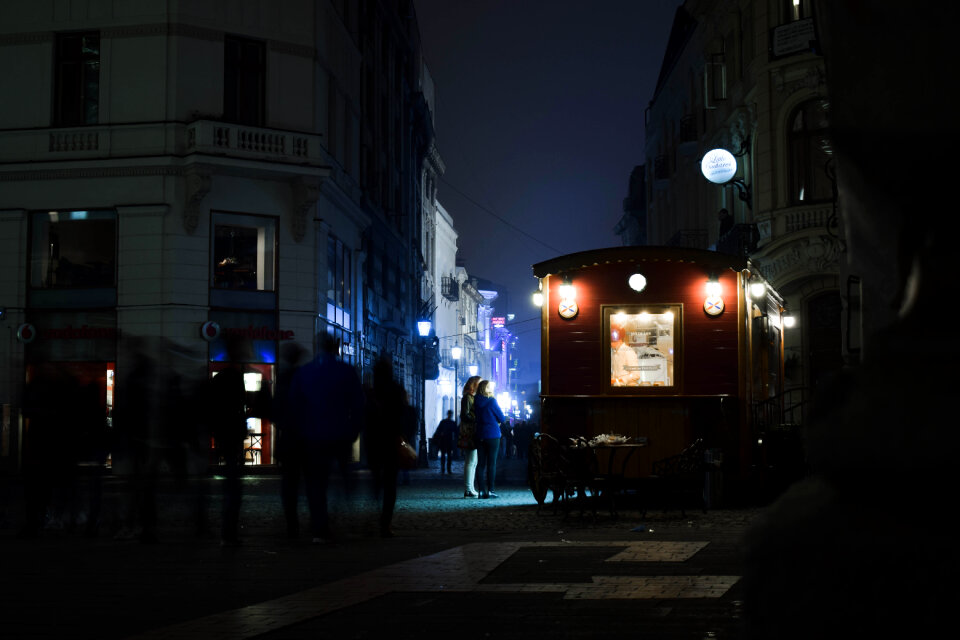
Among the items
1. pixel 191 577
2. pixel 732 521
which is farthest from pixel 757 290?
pixel 191 577

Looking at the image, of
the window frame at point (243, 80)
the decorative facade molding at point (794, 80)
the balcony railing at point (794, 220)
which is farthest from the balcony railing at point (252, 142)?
the decorative facade molding at point (794, 80)

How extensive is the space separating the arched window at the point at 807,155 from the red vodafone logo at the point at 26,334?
62.3 feet

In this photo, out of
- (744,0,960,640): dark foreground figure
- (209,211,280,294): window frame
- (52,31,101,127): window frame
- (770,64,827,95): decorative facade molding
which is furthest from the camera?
(52,31,101,127): window frame

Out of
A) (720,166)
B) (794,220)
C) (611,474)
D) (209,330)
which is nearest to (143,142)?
(209,330)

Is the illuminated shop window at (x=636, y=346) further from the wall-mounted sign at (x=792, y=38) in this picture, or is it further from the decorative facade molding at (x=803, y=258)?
the wall-mounted sign at (x=792, y=38)

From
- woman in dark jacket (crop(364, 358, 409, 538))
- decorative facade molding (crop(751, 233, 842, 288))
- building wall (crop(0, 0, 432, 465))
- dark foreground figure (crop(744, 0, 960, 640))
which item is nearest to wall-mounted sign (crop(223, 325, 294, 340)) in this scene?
building wall (crop(0, 0, 432, 465))

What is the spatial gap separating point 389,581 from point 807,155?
75.5ft

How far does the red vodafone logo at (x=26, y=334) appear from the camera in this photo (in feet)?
95.9

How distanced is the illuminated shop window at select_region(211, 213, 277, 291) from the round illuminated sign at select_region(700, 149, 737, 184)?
1144cm

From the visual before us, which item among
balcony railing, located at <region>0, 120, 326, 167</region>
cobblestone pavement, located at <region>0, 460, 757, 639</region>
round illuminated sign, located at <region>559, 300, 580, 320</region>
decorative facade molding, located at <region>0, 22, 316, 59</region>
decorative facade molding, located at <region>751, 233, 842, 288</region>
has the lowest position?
cobblestone pavement, located at <region>0, 460, 757, 639</region>

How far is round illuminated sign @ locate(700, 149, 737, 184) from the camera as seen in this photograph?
30.1 metres

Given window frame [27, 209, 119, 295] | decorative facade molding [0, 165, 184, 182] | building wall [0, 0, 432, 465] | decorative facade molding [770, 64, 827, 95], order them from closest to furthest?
1. decorative facade molding [770, 64, 827, 95]
2. building wall [0, 0, 432, 465]
3. decorative facade molding [0, 165, 184, 182]
4. window frame [27, 209, 119, 295]

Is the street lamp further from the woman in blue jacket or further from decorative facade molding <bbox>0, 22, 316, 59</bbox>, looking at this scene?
the woman in blue jacket

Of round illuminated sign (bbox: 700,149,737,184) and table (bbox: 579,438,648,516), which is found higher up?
round illuminated sign (bbox: 700,149,737,184)
